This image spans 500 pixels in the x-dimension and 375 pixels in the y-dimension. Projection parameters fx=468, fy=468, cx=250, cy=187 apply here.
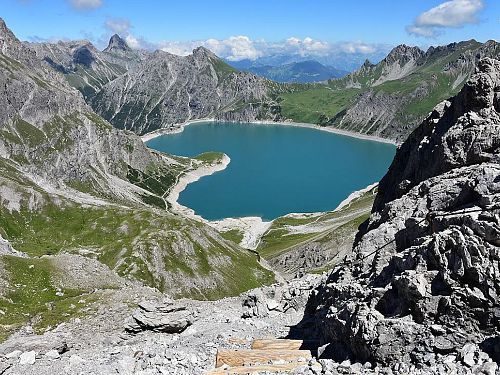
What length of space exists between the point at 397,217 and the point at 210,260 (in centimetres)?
9353

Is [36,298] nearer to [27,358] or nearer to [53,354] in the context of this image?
[53,354]

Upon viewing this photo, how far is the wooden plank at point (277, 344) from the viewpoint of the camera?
30.9 meters

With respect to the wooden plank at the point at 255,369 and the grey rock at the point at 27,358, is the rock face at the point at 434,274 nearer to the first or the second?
the wooden plank at the point at 255,369

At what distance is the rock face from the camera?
2261 cm

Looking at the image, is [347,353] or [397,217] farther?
[397,217]

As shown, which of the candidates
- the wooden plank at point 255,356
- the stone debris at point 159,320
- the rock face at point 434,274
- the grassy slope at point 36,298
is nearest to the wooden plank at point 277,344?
the wooden plank at point 255,356

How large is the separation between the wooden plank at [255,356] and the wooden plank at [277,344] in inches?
43.1

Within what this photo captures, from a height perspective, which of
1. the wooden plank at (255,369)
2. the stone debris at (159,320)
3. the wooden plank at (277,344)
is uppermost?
the stone debris at (159,320)

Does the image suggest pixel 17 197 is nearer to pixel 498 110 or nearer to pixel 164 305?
pixel 164 305

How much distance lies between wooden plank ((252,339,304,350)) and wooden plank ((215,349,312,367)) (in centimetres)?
109

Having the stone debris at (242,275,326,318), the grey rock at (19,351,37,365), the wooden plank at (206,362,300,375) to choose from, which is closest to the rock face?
the wooden plank at (206,362,300,375)

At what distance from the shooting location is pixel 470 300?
74.3 ft

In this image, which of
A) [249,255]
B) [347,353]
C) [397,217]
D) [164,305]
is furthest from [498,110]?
[249,255]

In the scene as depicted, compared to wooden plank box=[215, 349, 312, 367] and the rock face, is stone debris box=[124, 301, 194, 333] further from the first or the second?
wooden plank box=[215, 349, 312, 367]
